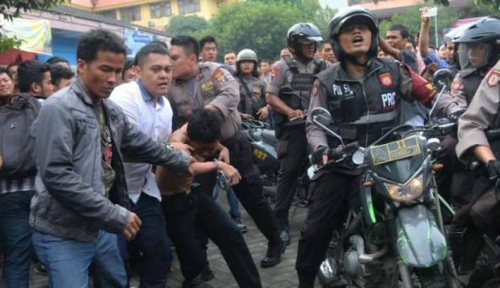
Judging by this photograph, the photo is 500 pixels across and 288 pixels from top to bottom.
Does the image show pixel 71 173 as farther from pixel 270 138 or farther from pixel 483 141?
pixel 270 138

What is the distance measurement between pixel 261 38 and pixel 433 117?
33650 mm

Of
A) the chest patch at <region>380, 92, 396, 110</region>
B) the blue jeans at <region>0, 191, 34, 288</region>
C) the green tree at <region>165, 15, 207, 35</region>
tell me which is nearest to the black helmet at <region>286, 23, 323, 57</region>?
the chest patch at <region>380, 92, 396, 110</region>

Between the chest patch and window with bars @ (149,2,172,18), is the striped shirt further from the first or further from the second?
window with bars @ (149,2,172,18)

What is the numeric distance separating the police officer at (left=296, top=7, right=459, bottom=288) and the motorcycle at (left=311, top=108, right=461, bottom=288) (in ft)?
1.01

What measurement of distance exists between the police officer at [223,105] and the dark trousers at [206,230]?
46 cm

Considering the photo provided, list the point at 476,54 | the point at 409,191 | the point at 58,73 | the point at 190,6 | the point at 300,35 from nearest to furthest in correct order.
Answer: the point at 409,191, the point at 476,54, the point at 58,73, the point at 300,35, the point at 190,6

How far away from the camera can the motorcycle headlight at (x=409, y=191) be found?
281 centimetres

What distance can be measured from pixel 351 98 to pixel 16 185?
2.39 meters

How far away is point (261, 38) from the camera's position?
120 ft

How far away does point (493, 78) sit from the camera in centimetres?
303

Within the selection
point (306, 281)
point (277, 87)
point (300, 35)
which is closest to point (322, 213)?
point (306, 281)

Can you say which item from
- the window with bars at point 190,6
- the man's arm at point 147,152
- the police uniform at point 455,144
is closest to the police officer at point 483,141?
the police uniform at point 455,144

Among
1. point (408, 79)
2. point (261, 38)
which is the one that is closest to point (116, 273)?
point (408, 79)

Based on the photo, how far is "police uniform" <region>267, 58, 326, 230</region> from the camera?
5301mm
